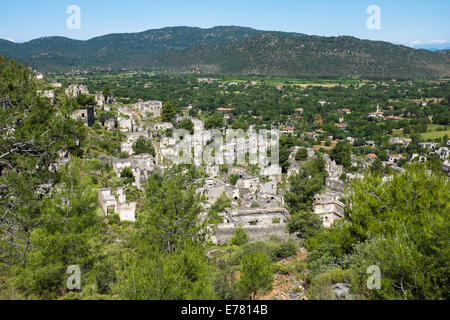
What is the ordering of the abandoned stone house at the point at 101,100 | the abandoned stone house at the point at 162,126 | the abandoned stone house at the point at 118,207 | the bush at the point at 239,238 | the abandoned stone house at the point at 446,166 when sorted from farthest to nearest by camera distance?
the abandoned stone house at the point at 101,100
the abandoned stone house at the point at 162,126
the abandoned stone house at the point at 446,166
the abandoned stone house at the point at 118,207
the bush at the point at 239,238

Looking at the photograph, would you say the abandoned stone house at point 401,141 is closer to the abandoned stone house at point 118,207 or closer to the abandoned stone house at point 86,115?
the abandoned stone house at point 86,115

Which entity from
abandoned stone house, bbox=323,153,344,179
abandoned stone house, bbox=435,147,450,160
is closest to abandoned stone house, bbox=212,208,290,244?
abandoned stone house, bbox=323,153,344,179

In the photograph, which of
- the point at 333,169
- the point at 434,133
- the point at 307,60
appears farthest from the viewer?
the point at 307,60

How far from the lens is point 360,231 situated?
30.5 feet

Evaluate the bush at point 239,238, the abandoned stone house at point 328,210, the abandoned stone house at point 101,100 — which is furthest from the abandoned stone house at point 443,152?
the abandoned stone house at point 101,100

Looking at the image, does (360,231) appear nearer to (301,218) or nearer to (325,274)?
(325,274)

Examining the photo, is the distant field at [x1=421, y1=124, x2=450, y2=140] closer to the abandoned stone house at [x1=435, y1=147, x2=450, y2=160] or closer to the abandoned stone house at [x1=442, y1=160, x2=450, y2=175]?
the abandoned stone house at [x1=435, y1=147, x2=450, y2=160]

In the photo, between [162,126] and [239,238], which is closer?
[239,238]

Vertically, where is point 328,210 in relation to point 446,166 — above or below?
above

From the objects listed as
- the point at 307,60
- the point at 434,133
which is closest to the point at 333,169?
the point at 434,133

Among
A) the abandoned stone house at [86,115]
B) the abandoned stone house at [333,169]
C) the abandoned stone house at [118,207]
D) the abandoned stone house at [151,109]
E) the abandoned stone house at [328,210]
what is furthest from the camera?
the abandoned stone house at [151,109]

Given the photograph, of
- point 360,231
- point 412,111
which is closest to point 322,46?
point 412,111

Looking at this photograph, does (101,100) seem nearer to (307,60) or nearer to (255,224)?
(255,224)

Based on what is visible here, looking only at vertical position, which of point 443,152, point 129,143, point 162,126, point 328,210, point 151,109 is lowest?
point 328,210
